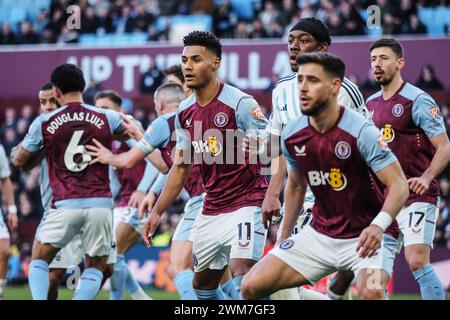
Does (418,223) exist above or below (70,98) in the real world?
below

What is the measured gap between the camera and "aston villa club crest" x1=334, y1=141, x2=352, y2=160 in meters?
7.05

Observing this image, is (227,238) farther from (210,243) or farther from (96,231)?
(96,231)

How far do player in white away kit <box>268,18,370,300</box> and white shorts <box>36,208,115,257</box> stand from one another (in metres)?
1.91

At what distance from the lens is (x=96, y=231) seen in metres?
9.73

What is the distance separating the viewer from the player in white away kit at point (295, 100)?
26.2 feet

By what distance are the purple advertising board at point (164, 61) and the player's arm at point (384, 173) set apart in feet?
36.0

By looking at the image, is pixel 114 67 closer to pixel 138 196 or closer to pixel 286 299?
pixel 138 196

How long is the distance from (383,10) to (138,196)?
29.6ft

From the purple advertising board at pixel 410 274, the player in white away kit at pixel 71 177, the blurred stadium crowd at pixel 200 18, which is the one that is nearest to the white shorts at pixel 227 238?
the player in white away kit at pixel 71 177

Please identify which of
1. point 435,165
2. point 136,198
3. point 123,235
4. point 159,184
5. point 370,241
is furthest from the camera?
point 123,235

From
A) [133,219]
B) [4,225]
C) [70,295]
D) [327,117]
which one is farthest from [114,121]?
[70,295]

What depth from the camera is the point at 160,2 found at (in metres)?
22.7

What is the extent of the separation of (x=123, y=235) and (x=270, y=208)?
4.63m
